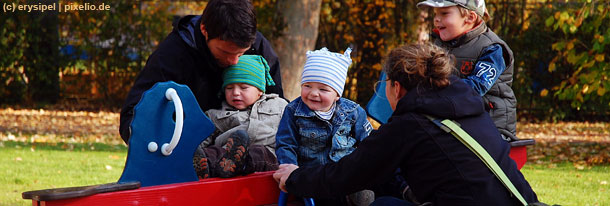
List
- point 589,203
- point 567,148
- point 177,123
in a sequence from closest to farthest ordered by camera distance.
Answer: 1. point 177,123
2. point 589,203
3. point 567,148

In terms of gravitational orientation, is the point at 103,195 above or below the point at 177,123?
below

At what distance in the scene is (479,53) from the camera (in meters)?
3.95

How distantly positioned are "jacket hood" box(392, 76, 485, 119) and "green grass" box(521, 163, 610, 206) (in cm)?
371

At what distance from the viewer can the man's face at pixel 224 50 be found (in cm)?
342

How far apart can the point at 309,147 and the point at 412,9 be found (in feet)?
33.1

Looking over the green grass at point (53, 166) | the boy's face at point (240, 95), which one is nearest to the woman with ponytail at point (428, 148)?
the boy's face at point (240, 95)

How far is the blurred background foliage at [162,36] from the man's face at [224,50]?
896 cm

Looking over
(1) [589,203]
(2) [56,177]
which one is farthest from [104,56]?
(1) [589,203]

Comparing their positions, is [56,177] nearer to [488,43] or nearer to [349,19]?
[488,43]

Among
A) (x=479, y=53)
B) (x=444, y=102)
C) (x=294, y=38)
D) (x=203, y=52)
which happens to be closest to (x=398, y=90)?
(x=444, y=102)

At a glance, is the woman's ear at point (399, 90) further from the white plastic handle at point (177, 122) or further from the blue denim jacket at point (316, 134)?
the white plastic handle at point (177, 122)

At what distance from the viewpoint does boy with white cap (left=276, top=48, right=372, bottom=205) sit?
3227mm

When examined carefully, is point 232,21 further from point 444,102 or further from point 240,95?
point 444,102

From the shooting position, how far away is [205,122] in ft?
9.34
